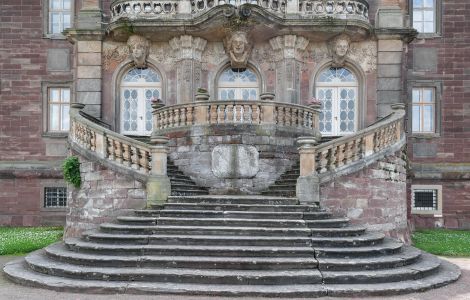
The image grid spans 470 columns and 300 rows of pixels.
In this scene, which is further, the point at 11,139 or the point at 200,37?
the point at 11,139

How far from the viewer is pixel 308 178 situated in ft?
39.9

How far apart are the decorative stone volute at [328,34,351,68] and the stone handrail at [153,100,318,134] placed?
3507 mm

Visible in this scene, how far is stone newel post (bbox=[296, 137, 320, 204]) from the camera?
1211 centimetres

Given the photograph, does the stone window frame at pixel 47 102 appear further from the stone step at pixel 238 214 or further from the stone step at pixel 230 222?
the stone step at pixel 230 222

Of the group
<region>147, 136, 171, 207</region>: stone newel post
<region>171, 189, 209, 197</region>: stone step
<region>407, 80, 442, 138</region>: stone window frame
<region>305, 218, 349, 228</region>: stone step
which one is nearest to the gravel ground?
<region>305, 218, 349, 228</region>: stone step

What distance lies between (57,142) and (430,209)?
1238cm

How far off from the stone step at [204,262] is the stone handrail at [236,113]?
5.29 meters

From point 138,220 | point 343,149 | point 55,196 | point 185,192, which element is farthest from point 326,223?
point 55,196

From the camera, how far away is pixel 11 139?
64.3ft

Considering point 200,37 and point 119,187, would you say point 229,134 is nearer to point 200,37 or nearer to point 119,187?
point 119,187

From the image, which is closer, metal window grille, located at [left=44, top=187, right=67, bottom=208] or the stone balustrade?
the stone balustrade

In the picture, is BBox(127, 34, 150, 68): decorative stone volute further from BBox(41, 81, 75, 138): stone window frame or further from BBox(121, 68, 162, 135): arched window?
BBox(41, 81, 75, 138): stone window frame

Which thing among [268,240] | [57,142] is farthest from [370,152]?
[57,142]

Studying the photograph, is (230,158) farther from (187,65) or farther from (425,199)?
(425,199)
